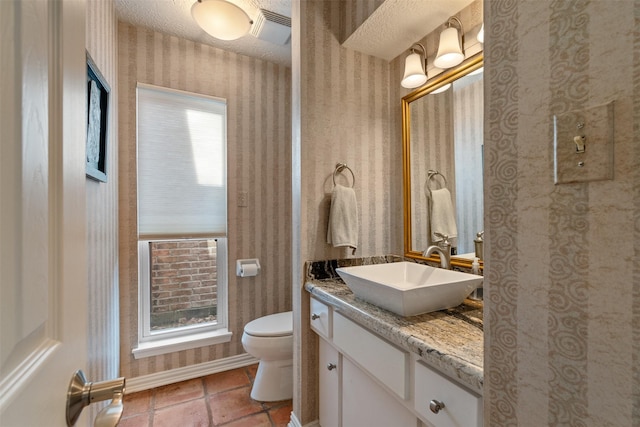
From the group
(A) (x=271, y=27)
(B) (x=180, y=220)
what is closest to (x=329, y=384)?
(B) (x=180, y=220)

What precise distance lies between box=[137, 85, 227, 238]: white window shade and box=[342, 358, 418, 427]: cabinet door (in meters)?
1.46

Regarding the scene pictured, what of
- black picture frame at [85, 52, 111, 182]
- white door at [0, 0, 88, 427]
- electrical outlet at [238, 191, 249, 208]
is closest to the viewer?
white door at [0, 0, 88, 427]

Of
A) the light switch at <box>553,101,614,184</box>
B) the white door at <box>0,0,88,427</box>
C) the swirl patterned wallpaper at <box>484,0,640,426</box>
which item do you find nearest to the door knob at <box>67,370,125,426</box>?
the white door at <box>0,0,88,427</box>

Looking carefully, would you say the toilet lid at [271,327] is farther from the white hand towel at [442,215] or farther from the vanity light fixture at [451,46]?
the vanity light fixture at [451,46]

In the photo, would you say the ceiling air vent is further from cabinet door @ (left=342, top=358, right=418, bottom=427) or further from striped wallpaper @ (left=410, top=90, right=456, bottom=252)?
cabinet door @ (left=342, top=358, right=418, bottom=427)

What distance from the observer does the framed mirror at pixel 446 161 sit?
1.29 m

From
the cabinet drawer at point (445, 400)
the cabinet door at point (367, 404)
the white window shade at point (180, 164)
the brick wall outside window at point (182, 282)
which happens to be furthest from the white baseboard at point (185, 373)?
the cabinet drawer at point (445, 400)

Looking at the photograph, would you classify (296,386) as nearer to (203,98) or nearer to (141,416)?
(141,416)

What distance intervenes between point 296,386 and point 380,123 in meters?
1.64

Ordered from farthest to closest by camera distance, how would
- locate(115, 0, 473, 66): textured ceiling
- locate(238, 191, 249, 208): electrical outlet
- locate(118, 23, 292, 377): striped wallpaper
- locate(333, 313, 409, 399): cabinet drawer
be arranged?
1. locate(238, 191, 249, 208): electrical outlet
2. locate(118, 23, 292, 377): striped wallpaper
3. locate(115, 0, 473, 66): textured ceiling
4. locate(333, 313, 409, 399): cabinet drawer

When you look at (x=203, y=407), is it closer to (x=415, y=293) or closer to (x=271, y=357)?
(x=271, y=357)

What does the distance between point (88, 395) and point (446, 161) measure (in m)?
1.57

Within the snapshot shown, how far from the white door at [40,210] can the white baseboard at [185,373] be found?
1.87m

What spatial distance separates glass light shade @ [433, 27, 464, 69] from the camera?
129cm
